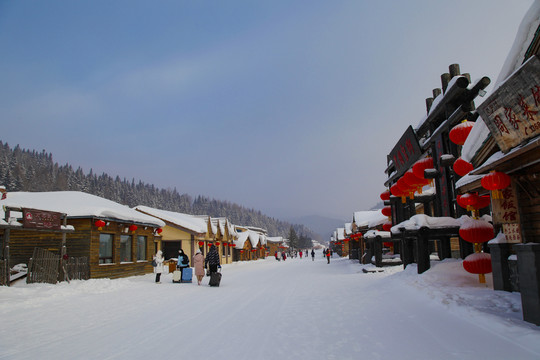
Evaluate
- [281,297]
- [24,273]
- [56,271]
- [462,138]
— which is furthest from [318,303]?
[24,273]

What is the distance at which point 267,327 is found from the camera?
6457 mm

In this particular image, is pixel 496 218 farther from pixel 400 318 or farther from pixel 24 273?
pixel 24 273

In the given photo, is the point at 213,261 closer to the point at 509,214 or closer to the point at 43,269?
the point at 43,269

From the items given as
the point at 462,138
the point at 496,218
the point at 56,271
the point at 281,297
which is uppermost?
the point at 462,138

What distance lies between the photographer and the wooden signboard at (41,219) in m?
12.1

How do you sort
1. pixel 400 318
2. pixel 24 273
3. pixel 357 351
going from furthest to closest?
pixel 24 273 < pixel 400 318 < pixel 357 351

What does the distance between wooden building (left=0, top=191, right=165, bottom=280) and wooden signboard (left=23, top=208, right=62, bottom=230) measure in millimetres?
247

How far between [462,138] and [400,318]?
479 cm

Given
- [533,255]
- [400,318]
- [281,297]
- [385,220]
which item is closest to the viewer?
[533,255]

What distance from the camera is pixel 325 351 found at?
16.3 feet

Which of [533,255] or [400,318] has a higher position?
[533,255]

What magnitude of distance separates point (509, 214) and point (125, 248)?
1806cm

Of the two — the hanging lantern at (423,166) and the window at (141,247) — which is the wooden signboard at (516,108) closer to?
the hanging lantern at (423,166)

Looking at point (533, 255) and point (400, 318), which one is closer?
point (533, 255)
